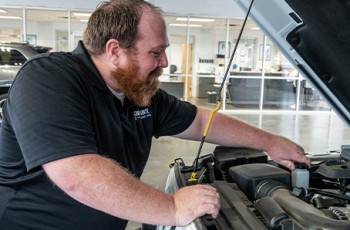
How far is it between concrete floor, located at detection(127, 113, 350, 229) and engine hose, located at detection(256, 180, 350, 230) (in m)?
2.09

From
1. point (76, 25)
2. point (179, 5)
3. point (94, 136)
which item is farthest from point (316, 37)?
point (76, 25)

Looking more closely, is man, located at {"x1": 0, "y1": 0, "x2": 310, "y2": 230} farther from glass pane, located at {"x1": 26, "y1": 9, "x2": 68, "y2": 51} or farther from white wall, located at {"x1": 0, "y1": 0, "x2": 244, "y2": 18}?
glass pane, located at {"x1": 26, "y1": 9, "x2": 68, "y2": 51}

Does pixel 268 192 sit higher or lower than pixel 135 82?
lower

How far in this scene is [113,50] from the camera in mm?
1384

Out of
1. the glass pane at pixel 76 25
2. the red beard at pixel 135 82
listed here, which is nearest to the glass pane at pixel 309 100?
the glass pane at pixel 76 25

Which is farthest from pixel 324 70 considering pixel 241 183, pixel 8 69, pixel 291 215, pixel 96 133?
pixel 8 69

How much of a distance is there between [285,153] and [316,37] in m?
0.61

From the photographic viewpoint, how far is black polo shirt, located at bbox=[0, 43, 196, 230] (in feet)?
3.56

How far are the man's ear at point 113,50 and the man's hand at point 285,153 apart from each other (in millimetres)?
901

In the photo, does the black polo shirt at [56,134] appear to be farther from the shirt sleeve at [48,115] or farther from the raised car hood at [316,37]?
the raised car hood at [316,37]

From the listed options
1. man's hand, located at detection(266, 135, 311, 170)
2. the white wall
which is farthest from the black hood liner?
the white wall

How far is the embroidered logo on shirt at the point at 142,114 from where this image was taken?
5.23 ft

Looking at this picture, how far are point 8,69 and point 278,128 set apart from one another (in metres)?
5.92

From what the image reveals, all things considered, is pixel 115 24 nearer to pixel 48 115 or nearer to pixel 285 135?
pixel 48 115
